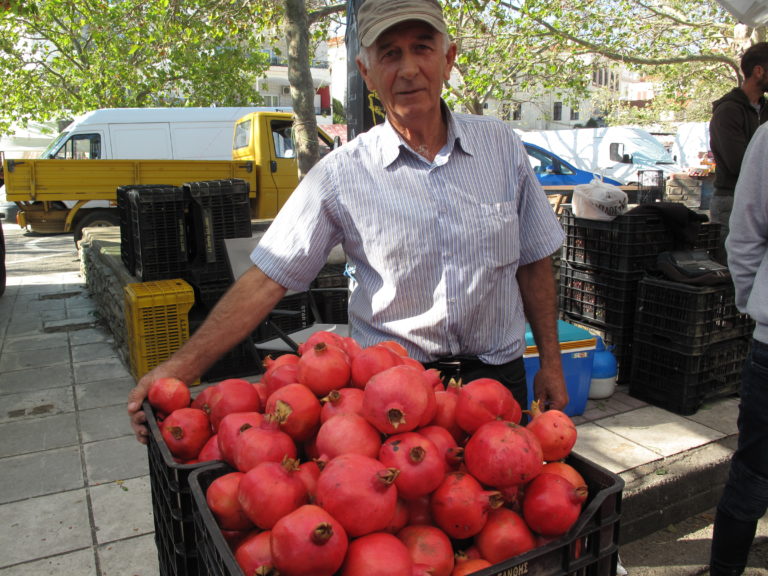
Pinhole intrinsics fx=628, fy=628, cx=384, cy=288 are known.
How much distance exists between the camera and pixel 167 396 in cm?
152

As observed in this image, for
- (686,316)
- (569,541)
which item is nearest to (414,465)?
(569,541)

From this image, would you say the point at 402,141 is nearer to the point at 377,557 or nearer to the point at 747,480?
the point at 377,557

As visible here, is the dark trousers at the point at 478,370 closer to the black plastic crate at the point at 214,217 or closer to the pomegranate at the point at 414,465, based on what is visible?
the pomegranate at the point at 414,465

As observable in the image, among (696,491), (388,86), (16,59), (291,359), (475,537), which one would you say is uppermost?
(16,59)

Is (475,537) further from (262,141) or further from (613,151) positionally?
(613,151)

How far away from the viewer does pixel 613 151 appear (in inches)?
921

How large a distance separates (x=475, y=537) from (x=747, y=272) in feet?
5.89

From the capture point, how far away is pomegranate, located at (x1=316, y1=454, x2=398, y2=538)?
3.35ft

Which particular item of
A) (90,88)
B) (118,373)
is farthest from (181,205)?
(90,88)

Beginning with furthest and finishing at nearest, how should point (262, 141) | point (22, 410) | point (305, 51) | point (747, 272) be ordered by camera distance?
point (262, 141), point (305, 51), point (22, 410), point (747, 272)

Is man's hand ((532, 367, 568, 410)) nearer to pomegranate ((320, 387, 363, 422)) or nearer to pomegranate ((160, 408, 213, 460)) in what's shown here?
pomegranate ((320, 387, 363, 422))

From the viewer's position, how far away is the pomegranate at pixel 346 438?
1161 millimetres

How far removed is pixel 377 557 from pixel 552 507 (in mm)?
332

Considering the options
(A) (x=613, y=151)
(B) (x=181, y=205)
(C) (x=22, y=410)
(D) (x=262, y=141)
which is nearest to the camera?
(C) (x=22, y=410)
